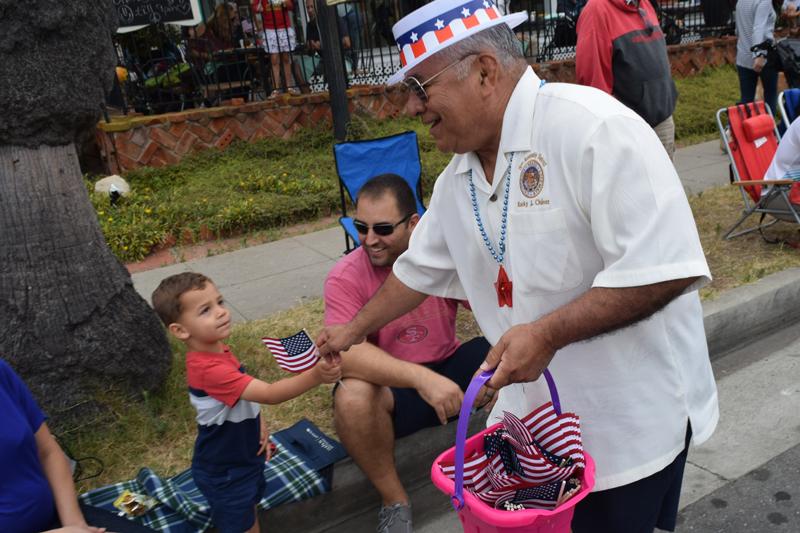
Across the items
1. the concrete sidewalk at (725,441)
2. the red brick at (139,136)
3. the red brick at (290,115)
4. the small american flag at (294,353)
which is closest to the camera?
the small american flag at (294,353)

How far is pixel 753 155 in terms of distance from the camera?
5.75 metres

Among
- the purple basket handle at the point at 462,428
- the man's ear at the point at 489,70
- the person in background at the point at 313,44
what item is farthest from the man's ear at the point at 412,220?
the person in background at the point at 313,44

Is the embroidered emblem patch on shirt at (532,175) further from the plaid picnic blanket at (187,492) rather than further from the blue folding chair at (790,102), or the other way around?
the blue folding chair at (790,102)

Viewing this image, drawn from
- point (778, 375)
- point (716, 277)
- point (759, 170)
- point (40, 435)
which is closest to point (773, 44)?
point (759, 170)

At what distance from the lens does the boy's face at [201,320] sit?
252 centimetres

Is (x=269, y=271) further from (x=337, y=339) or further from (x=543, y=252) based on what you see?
(x=543, y=252)

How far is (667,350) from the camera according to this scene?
176 cm

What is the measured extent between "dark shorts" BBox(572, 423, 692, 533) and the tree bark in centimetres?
241

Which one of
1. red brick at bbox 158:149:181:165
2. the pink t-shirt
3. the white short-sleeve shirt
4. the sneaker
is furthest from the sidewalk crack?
red brick at bbox 158:149:181:165

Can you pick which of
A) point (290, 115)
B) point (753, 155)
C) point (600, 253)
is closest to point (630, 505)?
point (600, 253)

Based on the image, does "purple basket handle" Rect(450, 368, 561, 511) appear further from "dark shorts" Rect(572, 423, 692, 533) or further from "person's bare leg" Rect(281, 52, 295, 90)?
"person's bare leg" Rect(281, 52, 295, 90)

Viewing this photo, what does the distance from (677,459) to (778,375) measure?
8.53 feet

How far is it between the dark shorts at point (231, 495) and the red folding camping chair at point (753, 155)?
176 inches

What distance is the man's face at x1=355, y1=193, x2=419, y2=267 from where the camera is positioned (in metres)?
3.15
